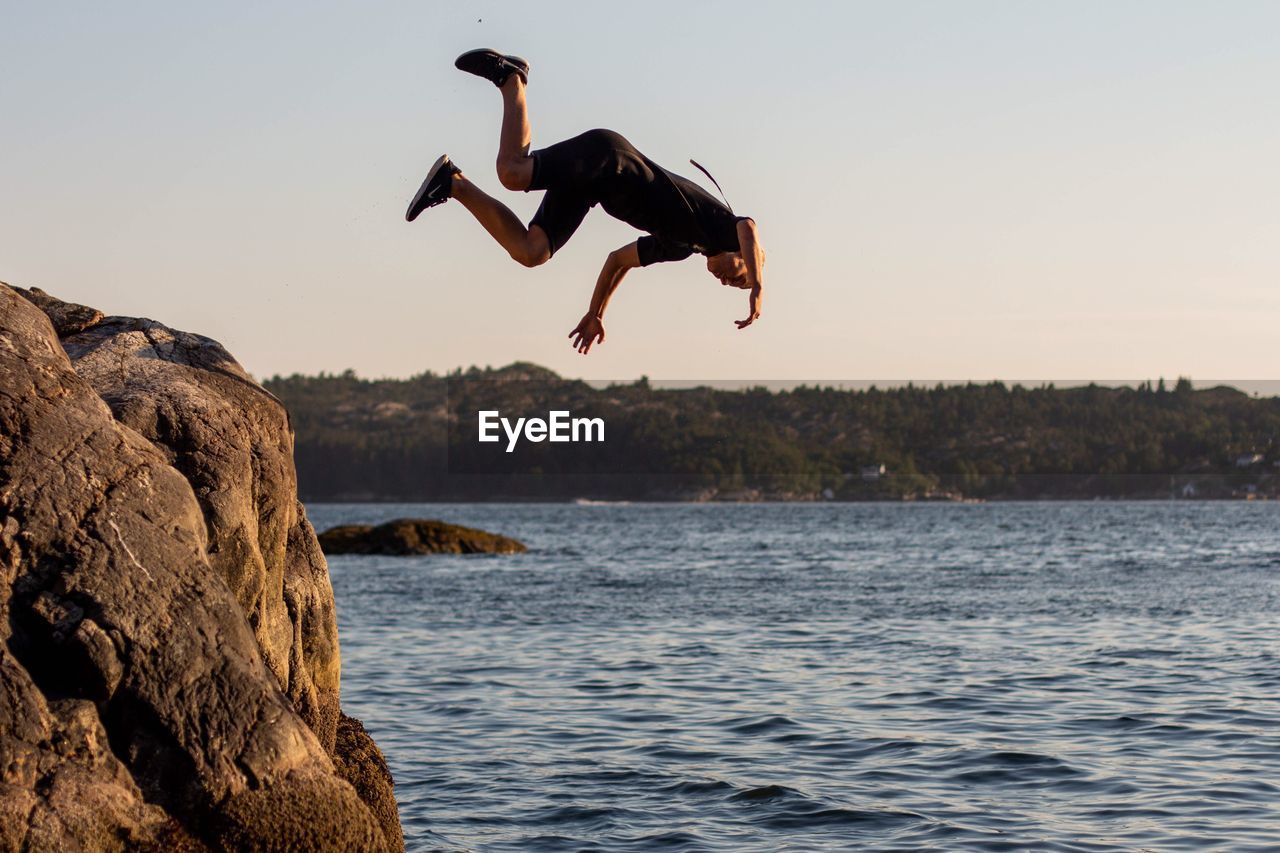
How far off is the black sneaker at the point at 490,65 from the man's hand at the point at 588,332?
1.74m

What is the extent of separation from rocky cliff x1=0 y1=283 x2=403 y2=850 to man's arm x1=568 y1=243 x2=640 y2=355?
2.76m

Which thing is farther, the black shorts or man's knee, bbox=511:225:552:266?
man's knee, bbox=511:225:552:266

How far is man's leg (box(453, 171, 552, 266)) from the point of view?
9.24m

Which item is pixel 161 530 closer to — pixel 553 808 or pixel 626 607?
pixel 553 808

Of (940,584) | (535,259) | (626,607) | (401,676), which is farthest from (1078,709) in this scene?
(940,584)

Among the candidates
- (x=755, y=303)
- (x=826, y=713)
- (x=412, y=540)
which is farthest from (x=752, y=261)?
(x=412, y=540)

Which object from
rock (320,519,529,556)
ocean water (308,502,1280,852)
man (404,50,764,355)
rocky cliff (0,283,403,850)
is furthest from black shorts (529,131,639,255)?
rock (320,519,529,556)

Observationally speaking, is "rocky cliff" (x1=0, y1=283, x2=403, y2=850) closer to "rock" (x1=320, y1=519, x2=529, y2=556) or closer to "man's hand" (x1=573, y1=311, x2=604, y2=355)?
Answer: "man's hand" (x1=573, y1=311, x2=604, y2=355)

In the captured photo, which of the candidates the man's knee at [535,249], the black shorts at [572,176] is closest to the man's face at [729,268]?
the black shorts at [572,176]

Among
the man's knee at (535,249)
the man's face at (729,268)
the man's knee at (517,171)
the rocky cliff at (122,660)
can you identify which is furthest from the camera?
the man's face at (729,268)

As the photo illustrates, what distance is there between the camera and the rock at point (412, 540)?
Answer: 208 feet

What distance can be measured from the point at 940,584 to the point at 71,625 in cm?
3883

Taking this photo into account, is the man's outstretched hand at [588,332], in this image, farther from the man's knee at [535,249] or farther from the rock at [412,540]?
the rock at [412,540]

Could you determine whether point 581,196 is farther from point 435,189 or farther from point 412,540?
point 412,540
